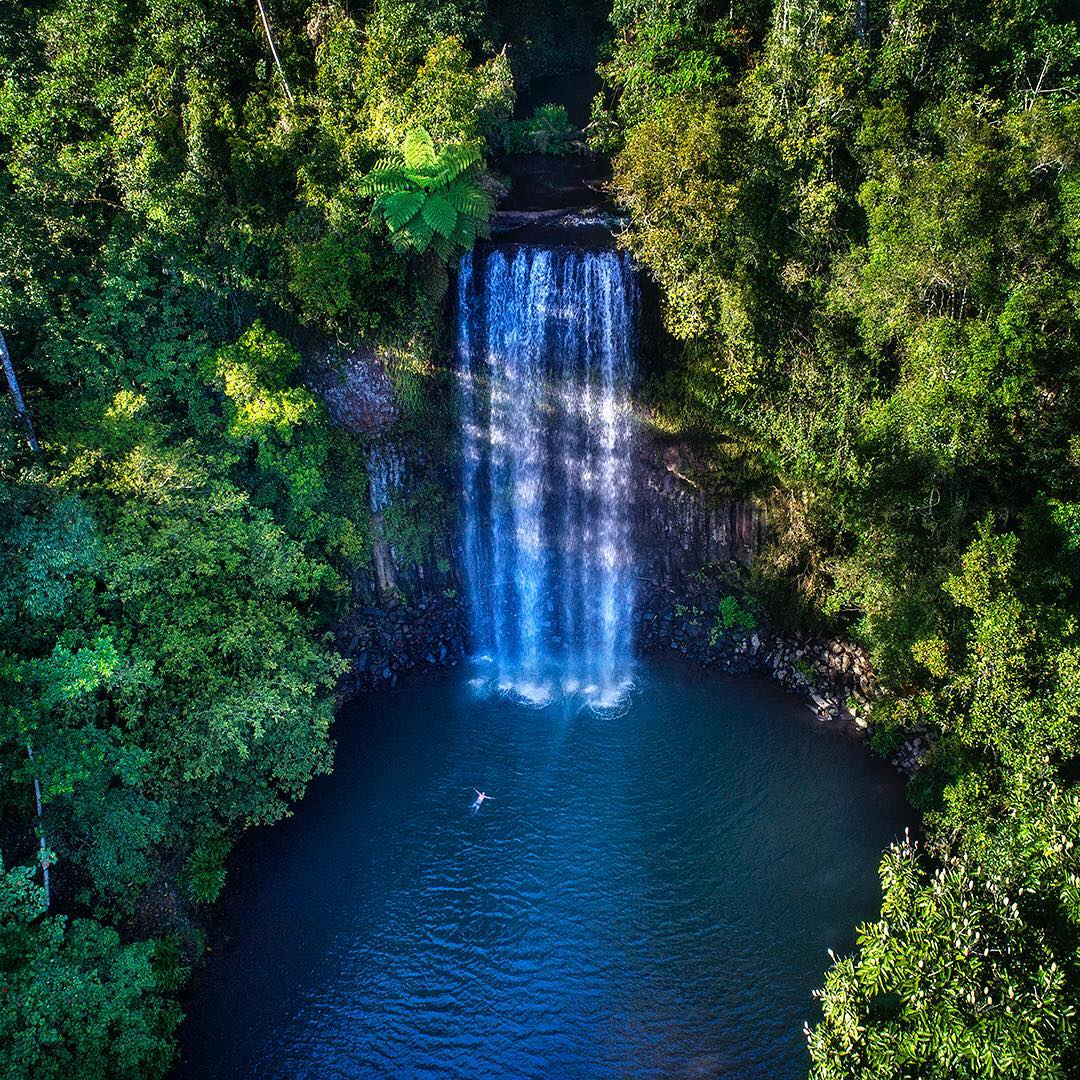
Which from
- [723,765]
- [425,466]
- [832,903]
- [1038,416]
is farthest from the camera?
[425,466]

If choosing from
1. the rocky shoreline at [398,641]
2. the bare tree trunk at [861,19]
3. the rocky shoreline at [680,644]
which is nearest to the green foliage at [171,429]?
the rocky shoreline at [398,641]

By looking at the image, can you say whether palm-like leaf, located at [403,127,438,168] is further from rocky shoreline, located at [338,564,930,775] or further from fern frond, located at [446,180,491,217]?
rocky shoreline, located at [338,564,930,775]

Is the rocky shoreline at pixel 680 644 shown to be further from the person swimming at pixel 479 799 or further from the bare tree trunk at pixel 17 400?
the bare tree trunk at pixel 17 400

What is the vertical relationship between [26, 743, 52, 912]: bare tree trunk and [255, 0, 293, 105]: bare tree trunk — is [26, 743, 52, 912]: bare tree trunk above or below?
below

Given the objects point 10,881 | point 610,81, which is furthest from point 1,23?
point 10,881

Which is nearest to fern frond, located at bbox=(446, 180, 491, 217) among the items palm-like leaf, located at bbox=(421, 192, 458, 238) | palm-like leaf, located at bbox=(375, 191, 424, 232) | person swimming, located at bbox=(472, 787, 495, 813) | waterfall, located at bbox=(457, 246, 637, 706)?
palm-like leaf, located at bbox=(421, 192, 458, 238)

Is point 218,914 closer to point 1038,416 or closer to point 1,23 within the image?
point 1038,416
